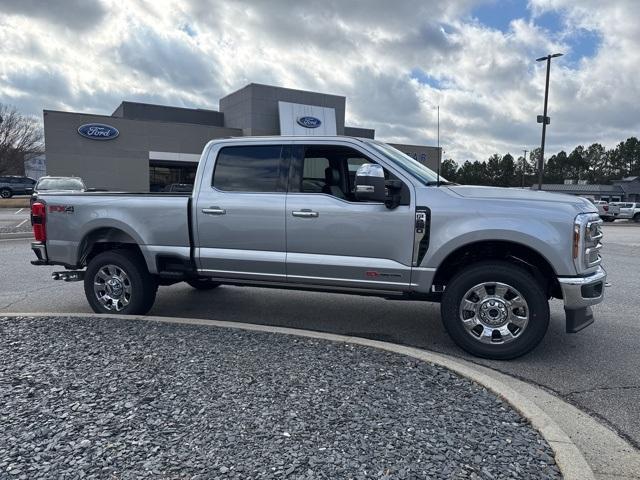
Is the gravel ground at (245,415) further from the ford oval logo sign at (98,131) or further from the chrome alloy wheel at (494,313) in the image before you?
the ford oval logo sign at (98,131)

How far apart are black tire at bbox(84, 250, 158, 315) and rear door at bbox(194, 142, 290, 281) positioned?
2.40 feet

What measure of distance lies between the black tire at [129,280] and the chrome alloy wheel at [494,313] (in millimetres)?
3495

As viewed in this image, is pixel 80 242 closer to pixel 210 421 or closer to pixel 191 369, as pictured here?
pixel 191 369

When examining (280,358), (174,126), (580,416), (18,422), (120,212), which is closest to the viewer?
(18,422)

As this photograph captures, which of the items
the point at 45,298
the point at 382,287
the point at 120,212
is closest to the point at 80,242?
the point at 120,212

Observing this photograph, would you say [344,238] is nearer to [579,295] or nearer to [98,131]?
[579,295]

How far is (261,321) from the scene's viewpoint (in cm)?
595

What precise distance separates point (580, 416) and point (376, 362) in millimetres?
1519

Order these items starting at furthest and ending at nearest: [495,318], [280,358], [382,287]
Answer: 1. [382,287]
2. [495,318]
3. [280,358]

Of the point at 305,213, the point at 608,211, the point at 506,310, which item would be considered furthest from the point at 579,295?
the point at 608,211

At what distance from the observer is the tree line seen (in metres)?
93.6

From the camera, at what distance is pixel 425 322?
599 centimetres

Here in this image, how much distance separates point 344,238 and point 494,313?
1.55 meters

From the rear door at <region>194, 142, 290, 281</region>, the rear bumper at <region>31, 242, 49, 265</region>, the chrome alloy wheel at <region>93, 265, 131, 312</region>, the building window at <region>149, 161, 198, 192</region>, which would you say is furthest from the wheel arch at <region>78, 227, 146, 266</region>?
the building window at <region>149, 161, 198, 192</region>
